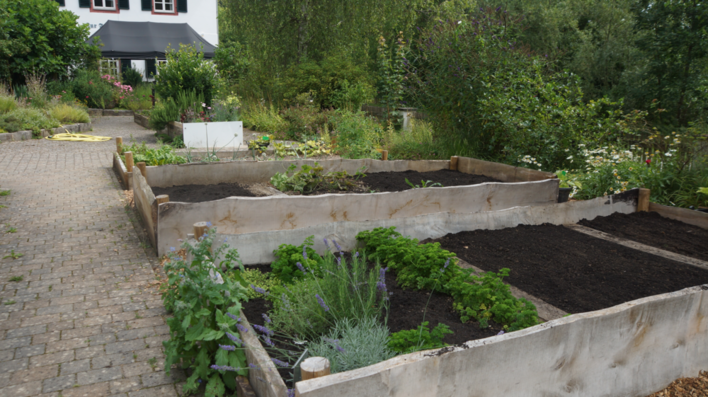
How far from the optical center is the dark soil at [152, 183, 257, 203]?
5227 millimetres

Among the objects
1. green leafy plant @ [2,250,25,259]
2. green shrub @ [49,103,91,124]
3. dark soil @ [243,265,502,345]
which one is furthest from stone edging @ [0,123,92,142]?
dark soil @ [243,265,502,345]

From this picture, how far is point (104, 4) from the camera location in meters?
22.7

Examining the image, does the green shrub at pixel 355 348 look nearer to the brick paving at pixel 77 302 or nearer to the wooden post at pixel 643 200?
the brick paving at pixel 77 302

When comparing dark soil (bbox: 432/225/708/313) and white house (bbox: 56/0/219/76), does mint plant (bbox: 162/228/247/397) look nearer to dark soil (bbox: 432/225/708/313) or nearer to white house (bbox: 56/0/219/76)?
dark soil (bbox: 432/225/708/313)

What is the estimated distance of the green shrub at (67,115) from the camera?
521 inches

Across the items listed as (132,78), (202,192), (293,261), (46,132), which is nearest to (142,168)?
(202,192)

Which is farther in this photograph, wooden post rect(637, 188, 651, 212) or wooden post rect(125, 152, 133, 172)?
wooden post rect(125, 152, 133, 172)

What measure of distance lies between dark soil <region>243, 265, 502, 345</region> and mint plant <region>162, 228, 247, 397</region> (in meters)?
0.38

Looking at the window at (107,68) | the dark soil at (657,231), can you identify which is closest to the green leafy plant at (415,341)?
the dark soil at (657,231)

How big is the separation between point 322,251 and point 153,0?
23.9 meters

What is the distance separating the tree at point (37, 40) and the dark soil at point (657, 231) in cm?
1811

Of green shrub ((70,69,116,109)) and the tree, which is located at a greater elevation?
Answer: the tree

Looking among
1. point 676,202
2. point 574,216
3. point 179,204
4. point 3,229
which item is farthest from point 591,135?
Answer: point 3,229

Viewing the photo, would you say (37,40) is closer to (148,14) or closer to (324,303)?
(148,14)
